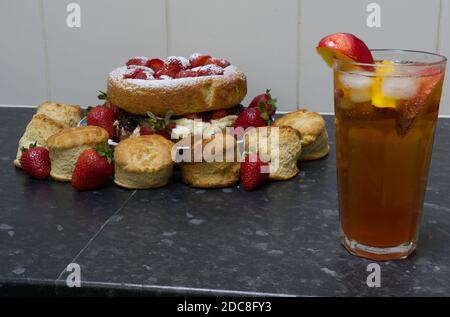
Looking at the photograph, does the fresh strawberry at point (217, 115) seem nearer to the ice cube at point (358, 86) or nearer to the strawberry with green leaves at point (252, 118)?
the strawberry with green leaves at point (252, 118)

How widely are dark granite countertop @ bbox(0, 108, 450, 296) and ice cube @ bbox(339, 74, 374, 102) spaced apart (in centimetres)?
19

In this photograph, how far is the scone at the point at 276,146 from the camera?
3.10 feet

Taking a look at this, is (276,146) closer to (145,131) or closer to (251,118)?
(251,118)

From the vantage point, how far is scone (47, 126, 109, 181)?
0.96 metres

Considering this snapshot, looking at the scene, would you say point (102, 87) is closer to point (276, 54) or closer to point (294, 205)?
point (276, 54)

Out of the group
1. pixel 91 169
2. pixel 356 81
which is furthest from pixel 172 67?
pixel 356 81

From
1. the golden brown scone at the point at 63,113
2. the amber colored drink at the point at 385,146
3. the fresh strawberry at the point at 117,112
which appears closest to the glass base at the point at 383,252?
the amber colored drink at the point at 385,146

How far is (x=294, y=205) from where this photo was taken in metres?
0.86

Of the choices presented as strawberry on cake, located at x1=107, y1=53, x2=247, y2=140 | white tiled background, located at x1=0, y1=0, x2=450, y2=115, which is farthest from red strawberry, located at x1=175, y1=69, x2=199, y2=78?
white tiled background, located at x1=0, y1=0, x2=450, y2=115

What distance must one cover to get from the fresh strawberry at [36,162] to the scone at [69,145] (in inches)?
0.4

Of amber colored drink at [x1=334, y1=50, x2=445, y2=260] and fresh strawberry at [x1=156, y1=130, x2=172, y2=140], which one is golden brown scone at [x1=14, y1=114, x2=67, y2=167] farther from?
amber colored drink at [x1=334, y1=50, x2=445, y2=260]

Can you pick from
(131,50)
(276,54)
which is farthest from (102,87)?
(276,54)

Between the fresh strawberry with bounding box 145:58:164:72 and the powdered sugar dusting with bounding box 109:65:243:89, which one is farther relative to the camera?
the fresh strawberry with bounding box 145:58:164:72
